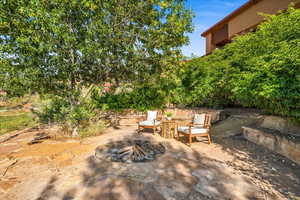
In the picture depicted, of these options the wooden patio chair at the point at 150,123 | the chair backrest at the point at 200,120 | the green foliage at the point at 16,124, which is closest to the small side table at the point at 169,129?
the wooden patio chair at the point at 150,123

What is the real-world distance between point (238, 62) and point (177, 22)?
302 centimetres

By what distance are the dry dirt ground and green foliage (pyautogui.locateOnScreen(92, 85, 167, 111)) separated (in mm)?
4381

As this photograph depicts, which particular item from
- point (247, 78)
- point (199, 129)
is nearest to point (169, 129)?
point (199, 129)

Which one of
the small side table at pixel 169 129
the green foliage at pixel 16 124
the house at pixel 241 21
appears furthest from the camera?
the house at pixel 241 21

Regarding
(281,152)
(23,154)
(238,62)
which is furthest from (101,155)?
(238,62)

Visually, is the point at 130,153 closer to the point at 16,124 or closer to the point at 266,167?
the point at 266,167

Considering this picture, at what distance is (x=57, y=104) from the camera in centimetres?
556

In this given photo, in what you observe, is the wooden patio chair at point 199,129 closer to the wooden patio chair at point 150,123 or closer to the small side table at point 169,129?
the small side table at point 169,129

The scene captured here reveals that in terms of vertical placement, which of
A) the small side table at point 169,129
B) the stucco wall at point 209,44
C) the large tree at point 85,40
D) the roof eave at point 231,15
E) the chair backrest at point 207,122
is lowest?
the small side table at point 169,129

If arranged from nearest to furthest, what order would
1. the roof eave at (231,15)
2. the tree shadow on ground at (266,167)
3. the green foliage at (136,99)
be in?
the tree shadow on ground at (266,167)
the green foliage at (136,99)
the roof eave at (231,15)

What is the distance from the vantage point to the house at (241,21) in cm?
877

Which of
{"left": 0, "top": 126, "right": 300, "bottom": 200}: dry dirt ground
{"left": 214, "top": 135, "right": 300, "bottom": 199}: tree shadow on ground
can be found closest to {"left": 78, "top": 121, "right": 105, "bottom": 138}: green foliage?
{"left": 0, "top": 126, "right": 300, "bottom": 200}: dry dirt ground

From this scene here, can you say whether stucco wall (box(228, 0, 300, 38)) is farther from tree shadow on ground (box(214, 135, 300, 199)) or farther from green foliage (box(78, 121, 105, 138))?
green foliage (box(78, 121, 105, 138))

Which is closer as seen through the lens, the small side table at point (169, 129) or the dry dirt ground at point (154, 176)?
the dry dirt ground at point (154, 176)
